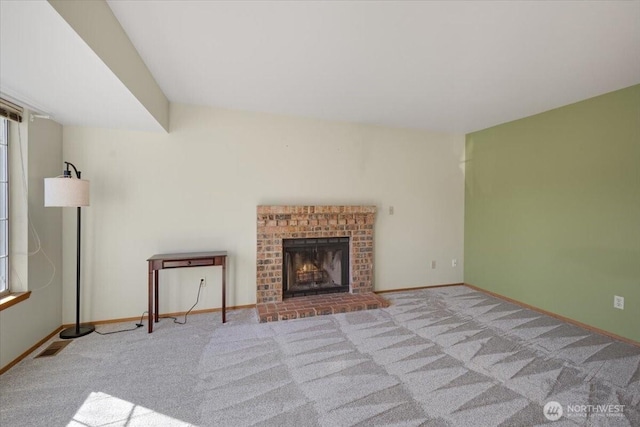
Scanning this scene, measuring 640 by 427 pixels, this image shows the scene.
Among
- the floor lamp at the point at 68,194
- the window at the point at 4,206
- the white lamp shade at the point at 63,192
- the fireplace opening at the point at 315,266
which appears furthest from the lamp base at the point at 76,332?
the fireplace opening at the point at 315,266

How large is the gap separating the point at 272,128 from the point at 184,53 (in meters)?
1.45

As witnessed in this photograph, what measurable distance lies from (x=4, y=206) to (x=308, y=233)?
2792 mm

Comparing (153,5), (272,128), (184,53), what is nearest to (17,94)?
(184,53)

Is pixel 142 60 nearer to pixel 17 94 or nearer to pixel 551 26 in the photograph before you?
pixel 17 94

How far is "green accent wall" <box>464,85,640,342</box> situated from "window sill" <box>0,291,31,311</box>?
5183 mm

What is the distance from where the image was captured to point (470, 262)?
4395mm

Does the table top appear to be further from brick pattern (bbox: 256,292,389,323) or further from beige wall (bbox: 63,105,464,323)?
brick pattern (bbox: 256,292,389,323)

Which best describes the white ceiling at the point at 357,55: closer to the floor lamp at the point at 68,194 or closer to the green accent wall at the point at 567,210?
the green accent wall at the point at 567,210

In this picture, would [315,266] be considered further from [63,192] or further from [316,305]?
[63,192]

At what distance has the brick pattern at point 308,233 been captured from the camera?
3422 millimetres

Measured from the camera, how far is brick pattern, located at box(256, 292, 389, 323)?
3.13 meters

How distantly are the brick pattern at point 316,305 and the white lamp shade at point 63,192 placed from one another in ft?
6.74

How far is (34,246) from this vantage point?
8.09 feet

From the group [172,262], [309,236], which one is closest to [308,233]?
[309,236]
